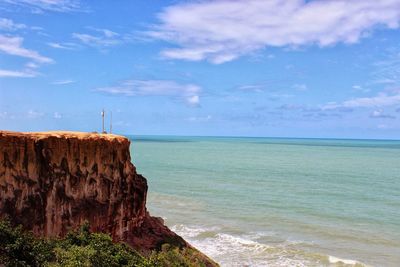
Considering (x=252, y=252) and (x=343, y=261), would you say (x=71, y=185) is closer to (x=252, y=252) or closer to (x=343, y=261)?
(x=252, y=252)

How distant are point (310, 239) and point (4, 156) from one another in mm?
26237

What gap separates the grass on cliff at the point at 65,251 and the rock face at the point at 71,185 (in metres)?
1.56

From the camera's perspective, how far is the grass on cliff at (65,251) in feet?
56.4

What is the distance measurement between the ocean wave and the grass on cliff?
13.1 meters

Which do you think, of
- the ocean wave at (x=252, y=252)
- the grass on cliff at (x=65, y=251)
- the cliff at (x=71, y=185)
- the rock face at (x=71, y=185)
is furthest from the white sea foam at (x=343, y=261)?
the grass on cliff at (x=65, y=251)

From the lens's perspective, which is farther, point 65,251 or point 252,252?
point 252,252

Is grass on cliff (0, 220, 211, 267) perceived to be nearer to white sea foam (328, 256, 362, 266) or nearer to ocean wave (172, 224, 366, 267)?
ocean wave (172, 224, 366, 267)

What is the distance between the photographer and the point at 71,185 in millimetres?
21750

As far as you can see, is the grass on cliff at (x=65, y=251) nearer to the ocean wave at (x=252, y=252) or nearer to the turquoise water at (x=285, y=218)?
the ocean wave at (x=252, y=252)

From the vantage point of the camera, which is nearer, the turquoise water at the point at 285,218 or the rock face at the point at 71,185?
the rock face at the point at 71,185

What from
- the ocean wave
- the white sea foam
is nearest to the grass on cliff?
the ocean wave

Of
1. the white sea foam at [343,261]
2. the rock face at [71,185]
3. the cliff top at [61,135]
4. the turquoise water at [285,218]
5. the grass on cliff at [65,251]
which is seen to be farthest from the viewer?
the turquoise water at [285,218]

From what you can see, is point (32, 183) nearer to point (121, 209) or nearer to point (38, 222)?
point (38, 222)

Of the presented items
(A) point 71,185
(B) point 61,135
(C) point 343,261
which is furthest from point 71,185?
(C) point 343,261
